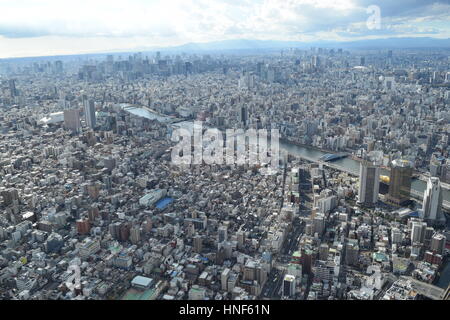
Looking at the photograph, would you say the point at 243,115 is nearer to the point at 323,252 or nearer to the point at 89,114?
the point at 89,114

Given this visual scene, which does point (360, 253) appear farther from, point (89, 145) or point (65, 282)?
point (89, 145)

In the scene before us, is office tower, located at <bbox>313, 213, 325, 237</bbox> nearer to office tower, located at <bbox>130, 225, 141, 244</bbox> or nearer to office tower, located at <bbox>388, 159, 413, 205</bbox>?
office tower, located at <bbox>388, 159, 413, 205</bbox>

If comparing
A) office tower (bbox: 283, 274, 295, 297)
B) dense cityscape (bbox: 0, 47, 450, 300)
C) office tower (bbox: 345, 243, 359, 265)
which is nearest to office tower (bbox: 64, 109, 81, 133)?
dense cityscape (bbox: 0, 47, 450, 300)

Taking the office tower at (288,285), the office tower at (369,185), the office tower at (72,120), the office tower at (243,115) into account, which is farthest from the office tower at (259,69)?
the office tower at (288,285)

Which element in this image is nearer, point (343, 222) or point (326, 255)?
point (326, 255)

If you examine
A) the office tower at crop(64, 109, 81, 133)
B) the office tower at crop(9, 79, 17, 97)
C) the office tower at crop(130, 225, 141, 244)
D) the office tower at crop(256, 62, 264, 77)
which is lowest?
the office tower at crop(130, 225, 141, 244)

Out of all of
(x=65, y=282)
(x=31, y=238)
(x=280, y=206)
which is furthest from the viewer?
(x=280, y=206)

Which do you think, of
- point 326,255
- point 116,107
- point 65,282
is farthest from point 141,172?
point 116,107

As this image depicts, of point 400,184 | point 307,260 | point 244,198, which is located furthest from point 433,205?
point 244,198
